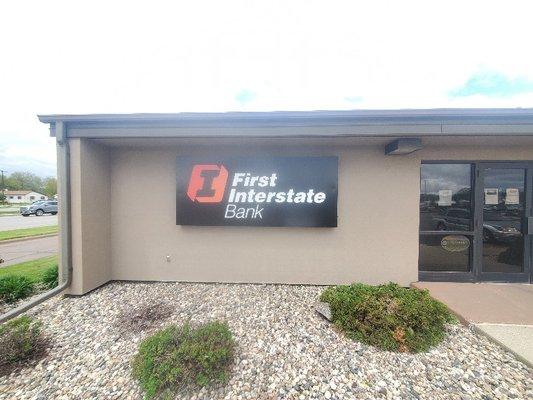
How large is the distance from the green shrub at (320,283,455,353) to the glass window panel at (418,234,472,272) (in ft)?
4.84

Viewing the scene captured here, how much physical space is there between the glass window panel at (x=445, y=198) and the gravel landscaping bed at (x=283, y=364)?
6.87ft

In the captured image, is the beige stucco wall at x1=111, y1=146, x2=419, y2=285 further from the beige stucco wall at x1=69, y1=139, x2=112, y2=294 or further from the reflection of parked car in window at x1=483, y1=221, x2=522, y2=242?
the reflection of parked car in window at x1=483, y1=221, x2=522, y2=242

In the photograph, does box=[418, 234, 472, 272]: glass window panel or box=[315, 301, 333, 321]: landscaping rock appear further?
box=[418, 234, 472, 272]: glass window panel

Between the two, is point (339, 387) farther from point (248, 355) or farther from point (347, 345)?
point (248, 355)

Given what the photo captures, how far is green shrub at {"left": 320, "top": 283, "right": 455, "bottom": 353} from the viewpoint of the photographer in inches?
110

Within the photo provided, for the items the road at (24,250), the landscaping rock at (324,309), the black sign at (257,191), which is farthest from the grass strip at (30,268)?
the landscaping rock at (324,309)

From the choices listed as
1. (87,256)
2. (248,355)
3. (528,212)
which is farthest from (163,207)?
(528,212)

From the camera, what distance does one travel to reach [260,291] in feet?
14.4

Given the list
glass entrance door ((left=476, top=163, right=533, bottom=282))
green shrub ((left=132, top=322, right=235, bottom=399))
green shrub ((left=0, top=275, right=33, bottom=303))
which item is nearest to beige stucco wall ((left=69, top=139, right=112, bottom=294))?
green shrub ((left=0, top=275, right=33, bottom=303))

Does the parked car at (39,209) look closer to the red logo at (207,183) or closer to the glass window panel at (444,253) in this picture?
the red logo at (207,183)

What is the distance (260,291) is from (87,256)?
3232 millimetres

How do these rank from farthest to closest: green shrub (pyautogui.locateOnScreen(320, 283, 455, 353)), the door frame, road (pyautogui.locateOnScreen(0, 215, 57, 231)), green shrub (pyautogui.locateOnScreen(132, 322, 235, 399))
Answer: road (pyautogui.locateOnScreen(0, 215, 57, 231)) < the door frame < green shrub (pyautogui.locateOnScreen(320, 283, 455, 353)) < green shrub (pyautogui.locateOnScreen(132, 322, 235, 399))

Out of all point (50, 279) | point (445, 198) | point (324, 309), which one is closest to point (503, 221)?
point (445, 198)

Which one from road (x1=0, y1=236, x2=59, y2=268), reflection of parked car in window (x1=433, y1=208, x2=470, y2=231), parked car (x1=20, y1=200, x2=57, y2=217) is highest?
reflection of parked car in window (x1=433, y1=208, x2=470, y2=231)
